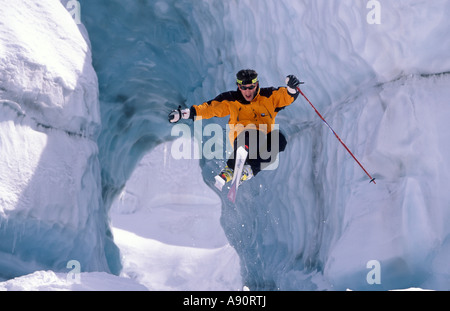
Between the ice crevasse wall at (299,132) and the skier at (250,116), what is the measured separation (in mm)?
480

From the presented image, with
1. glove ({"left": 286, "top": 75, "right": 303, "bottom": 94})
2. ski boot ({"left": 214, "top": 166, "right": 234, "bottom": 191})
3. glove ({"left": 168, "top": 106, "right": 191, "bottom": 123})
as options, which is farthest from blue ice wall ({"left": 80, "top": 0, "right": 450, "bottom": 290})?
glove ({"left": 168, "top": 106, "right": 191, "bottom": 123})

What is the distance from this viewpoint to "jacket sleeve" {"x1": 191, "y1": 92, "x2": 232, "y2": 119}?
14.4 feet

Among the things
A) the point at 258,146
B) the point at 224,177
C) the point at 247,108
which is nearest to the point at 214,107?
the point at 247,108

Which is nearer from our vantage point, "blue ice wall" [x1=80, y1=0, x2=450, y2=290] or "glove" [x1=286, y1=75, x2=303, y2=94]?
"blue ice wall" [x1=80, y1=0, x2=450, y2=290]

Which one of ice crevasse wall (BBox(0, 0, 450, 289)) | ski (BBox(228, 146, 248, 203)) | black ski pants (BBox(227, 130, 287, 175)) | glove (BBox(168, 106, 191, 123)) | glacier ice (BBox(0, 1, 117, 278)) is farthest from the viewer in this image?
black ski pants (BBox(227, 130, 287, 175))

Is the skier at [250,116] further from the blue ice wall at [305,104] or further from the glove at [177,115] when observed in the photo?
the blue ice wall at [305,104]

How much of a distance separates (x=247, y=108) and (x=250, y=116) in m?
0.09

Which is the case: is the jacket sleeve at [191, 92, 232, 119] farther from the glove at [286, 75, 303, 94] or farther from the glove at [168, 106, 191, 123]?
the glove at [286, 75, 303, 94]

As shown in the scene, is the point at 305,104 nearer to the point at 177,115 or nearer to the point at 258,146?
the point at 258,146

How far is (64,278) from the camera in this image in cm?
317

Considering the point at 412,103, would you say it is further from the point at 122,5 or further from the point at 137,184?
the point at 137,184

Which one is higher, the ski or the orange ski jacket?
the orange ski jacket

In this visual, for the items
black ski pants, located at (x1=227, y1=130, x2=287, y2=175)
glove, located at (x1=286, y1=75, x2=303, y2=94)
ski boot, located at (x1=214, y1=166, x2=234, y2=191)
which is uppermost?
glove, located at (x1=286, y1=75, x2=303, y2=94)
